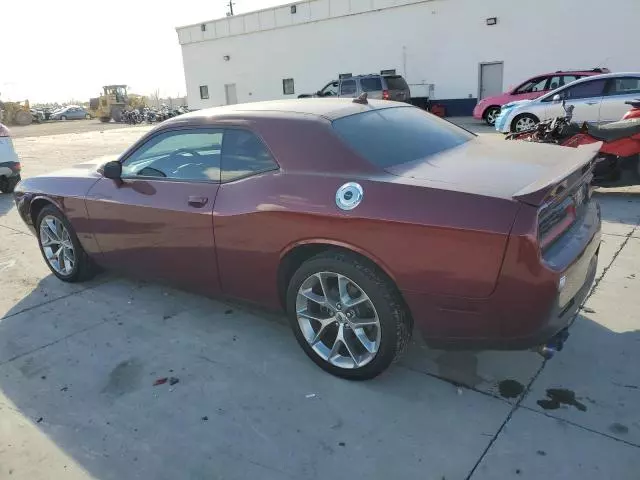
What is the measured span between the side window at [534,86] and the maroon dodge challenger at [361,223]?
12.7 meters

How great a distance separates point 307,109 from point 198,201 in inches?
36.8

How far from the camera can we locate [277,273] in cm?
312

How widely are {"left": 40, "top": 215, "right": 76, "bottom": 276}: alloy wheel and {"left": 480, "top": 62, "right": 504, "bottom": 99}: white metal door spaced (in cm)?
1940

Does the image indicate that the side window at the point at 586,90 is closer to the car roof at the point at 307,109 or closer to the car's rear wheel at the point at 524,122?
the car's rear wheel at the point at 524,122

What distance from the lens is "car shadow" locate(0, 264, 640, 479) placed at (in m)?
2.51

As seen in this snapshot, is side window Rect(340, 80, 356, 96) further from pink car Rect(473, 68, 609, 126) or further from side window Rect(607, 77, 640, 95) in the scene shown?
side window Rect(607, 77, 640, 95)

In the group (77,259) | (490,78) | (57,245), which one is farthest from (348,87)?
(77,259)

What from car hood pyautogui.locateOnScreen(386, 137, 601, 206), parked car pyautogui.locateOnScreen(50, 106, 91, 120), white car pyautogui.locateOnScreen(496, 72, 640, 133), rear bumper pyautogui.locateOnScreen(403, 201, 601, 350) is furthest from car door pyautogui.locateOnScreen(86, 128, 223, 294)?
parked car pyautogui.locateOnScreen(50, 106, 91, 120)

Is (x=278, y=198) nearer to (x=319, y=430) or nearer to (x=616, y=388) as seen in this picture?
(x=319, y=430)

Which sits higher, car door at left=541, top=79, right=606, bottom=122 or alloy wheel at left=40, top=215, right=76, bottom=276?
car door at left=541, top=79, right=606, bottom=122

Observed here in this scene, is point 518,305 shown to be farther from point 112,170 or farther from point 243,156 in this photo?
point 112,170

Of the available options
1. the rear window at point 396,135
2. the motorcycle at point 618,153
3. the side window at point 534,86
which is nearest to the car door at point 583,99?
the side window at point 534,86

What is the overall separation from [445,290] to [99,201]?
290 cm

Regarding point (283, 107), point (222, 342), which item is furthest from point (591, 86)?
point (222, 342)
